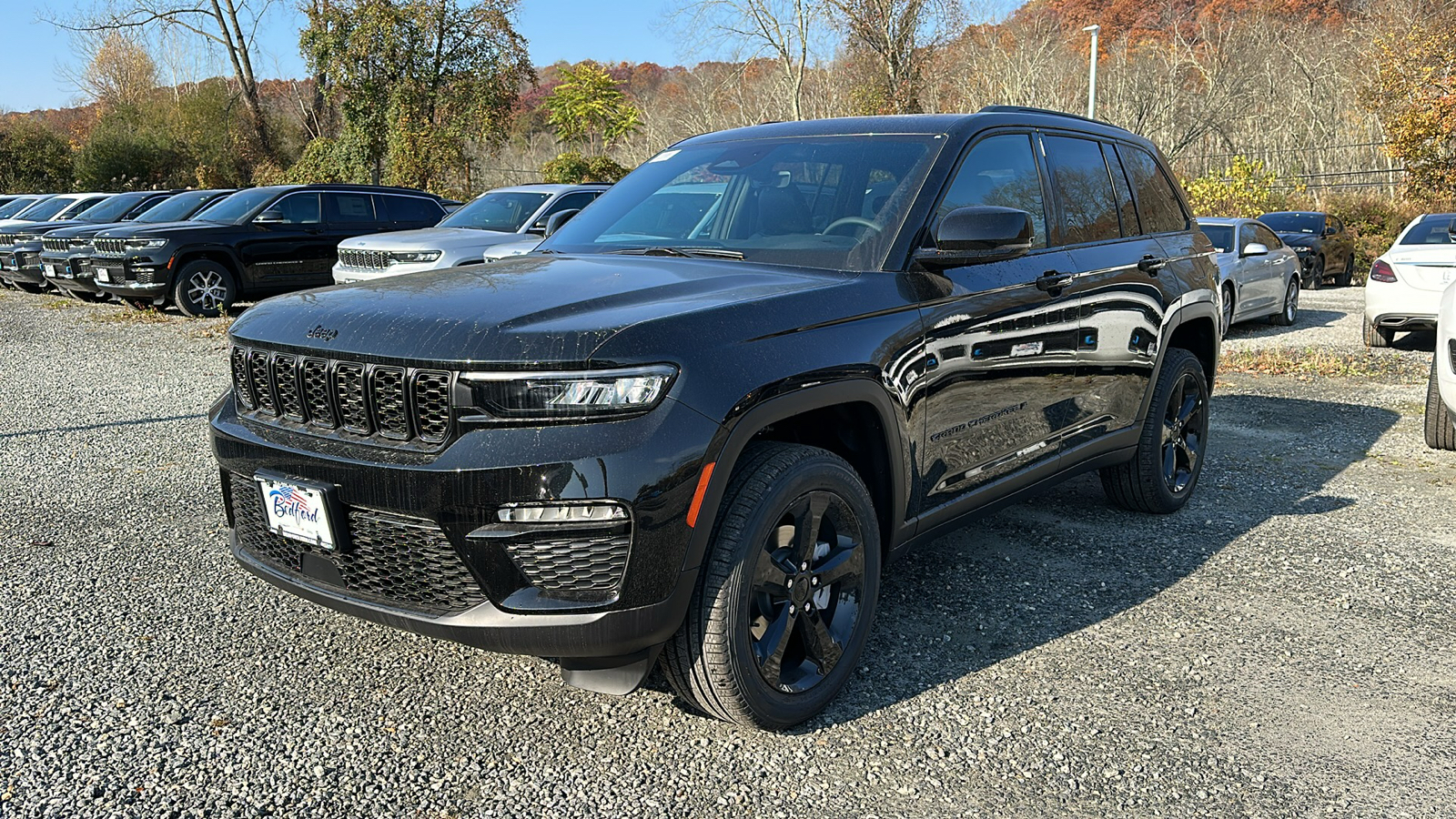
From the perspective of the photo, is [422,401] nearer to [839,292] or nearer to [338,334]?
[338,334]

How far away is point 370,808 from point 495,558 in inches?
27.9

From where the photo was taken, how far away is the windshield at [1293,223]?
63.6ft

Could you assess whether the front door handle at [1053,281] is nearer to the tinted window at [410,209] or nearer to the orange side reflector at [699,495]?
the orange side reflector at [699,495]

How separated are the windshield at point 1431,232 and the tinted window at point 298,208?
1249 cm

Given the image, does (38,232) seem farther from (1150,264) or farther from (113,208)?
(1150,264)

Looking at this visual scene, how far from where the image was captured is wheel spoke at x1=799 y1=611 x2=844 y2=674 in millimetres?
3189

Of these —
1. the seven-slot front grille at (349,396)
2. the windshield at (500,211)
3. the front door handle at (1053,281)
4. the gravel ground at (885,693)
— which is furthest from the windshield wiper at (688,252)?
the windshield at (500,211)

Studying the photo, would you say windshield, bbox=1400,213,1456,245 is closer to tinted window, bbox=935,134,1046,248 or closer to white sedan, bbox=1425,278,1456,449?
white sedan, bbox=1425,278,1456,449

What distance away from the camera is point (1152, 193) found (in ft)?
17.5

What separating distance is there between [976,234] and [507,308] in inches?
57.8

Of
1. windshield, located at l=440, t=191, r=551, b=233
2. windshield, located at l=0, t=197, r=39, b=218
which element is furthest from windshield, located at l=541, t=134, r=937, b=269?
windshield, located at l=0, t=197, r=39, b=218

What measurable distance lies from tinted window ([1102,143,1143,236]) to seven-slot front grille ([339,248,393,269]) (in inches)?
325

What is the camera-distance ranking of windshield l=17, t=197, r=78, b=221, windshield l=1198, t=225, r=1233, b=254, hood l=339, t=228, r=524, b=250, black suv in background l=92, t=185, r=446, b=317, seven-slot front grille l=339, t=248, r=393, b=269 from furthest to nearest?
1. windshield l=17, t=197, r=78, b=221
2. black suv in background l=92, t=185, r=446, b=317
3. windshield l=1198, t=225, r=1233, b=254
4. seven-slot front grille l=339, t=248, r=393, b=269
5. hood l=339, t=228, r=524, b=250

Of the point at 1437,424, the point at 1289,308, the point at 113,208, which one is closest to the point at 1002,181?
the point at 1437,424
